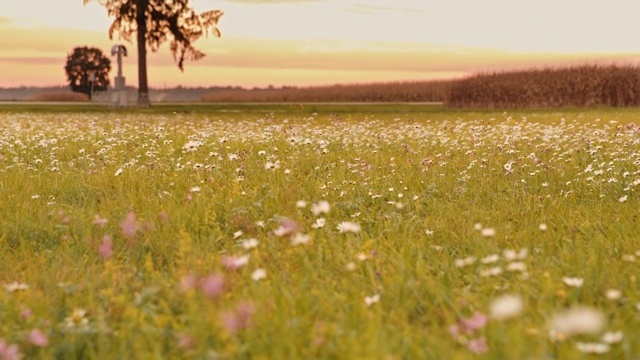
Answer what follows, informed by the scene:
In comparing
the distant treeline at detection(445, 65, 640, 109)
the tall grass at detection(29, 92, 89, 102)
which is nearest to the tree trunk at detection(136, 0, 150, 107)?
the distant treeline at detection(445, 65, 640, 109)

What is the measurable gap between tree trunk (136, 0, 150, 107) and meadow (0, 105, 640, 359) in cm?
2675

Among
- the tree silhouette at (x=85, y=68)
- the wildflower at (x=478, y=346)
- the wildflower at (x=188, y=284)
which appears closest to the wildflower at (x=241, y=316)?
the wildflower at (x=188, y=284)

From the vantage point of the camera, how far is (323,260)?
4285mm

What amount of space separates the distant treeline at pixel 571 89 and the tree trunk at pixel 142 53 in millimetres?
18340

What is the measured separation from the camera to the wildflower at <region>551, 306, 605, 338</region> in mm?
2215

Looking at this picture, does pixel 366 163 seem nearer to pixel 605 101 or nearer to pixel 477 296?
pixel 477 296

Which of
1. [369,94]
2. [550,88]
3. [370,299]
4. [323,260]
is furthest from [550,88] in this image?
[370,299]

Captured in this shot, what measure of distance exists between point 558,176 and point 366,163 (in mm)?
2413

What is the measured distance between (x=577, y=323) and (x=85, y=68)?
3489 inches

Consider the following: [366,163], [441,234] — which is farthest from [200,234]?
[366,163]

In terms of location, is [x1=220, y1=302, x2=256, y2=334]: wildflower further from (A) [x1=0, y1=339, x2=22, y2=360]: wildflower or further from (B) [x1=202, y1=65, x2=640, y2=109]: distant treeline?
(B) [x1=202, y1=65, x2=640, y2=109]: distant treeline

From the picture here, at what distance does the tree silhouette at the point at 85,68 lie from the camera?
8331 cm

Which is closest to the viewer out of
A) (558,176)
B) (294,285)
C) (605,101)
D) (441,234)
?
(294,285)

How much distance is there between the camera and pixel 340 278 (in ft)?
13.0
